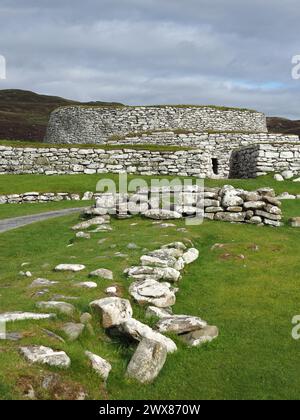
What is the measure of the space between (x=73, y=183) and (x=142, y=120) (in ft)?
68.3

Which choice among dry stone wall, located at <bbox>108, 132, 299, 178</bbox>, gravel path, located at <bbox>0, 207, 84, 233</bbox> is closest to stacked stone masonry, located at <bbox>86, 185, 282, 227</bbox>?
gravel path, located at <bbox>0, 207, 84, 233</bbox>

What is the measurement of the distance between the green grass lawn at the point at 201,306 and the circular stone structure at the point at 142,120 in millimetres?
31628

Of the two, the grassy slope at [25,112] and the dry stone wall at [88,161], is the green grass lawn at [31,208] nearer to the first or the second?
the dry stone wall at [88,161]

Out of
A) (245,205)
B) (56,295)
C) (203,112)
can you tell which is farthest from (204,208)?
(203,112)

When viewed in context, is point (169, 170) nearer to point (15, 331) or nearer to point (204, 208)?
point (204, 208)

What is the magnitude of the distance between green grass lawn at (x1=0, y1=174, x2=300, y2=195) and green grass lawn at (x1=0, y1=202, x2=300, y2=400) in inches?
353

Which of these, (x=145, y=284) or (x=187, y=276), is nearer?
(x=145, y=284)

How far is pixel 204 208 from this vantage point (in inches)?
698

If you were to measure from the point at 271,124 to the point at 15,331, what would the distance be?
100 m

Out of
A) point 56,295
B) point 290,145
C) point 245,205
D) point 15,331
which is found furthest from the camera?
point 290,145

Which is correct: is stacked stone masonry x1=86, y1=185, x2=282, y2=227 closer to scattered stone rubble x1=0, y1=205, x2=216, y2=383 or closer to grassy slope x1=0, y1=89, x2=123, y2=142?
scattered stone rubble x1=0, y1=205, x2=216, y2=383

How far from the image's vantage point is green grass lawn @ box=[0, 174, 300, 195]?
25116 mm

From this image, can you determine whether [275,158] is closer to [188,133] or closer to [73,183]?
[188,133]

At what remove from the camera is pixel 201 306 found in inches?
381
